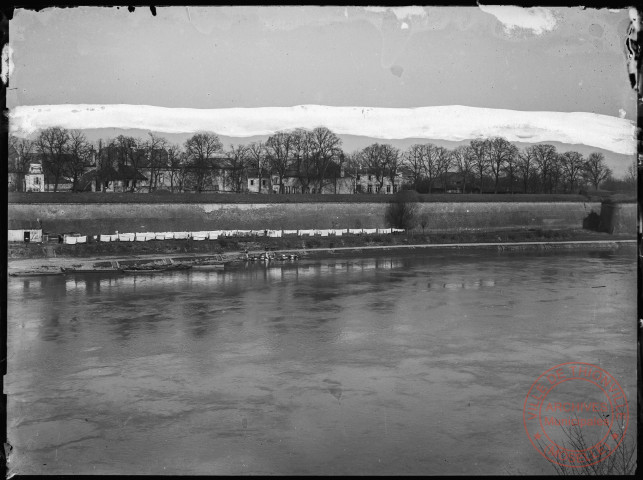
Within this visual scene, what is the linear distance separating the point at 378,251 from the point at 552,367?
1784 centimetres

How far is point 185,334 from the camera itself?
12.6 metres

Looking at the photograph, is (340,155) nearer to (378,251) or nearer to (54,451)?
(378,251)

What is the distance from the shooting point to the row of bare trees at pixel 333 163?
36.6 metres

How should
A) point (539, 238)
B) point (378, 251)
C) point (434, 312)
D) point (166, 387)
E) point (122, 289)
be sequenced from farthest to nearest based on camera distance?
1. point (539, 238)
2. point (378, 251)
3. point (122, 289)
4. point (434, 312)
5. point (166, 387)

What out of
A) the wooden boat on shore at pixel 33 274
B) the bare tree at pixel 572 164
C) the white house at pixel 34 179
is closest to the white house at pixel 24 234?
the wooden boat on shore at pixel 33 274

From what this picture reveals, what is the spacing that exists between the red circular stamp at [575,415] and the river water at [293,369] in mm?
210

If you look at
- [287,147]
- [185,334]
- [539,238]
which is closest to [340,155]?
[287,147]

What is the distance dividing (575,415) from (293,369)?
13.7 feet

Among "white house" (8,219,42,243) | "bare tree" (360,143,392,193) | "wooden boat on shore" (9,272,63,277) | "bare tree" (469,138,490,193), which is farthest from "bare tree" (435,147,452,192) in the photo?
"wooden boat on shore" (9,272,63,277)

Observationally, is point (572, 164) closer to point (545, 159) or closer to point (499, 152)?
point (545, 159)

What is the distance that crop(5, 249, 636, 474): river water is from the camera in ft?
23.0

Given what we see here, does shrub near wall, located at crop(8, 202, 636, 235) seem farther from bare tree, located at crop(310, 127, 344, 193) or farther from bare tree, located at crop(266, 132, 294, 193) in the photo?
bare tree, located at crop(266, 132, 294, 193)

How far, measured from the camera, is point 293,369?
10117 millimetres

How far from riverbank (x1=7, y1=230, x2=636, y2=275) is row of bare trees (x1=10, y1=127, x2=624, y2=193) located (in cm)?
730
